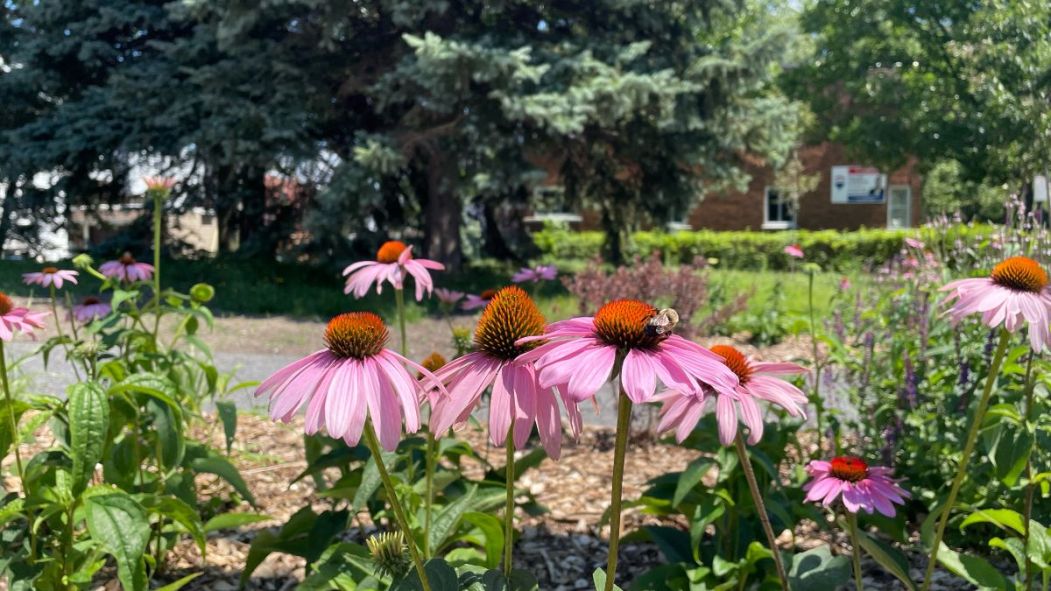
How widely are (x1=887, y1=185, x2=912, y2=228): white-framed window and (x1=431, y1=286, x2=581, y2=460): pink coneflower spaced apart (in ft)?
72.8

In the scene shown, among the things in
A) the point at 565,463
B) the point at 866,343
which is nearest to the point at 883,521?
the point at 866,343

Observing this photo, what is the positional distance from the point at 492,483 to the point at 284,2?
754 centimetres

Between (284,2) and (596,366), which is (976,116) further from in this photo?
(596,366)

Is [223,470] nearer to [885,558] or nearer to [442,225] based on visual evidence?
[885,558]

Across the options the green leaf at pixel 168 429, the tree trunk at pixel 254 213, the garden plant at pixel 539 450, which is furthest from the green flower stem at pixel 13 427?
→ the tree trunk at pixel 254 213

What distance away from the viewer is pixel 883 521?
2148mm

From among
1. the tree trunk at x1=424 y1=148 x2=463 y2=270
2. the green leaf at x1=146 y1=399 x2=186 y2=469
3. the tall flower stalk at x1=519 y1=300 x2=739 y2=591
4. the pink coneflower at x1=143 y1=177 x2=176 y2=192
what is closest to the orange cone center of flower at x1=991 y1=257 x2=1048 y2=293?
the tall flower stalk at x1=519 y1=300 x2=739 y2=591

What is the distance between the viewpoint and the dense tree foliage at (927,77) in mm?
12562

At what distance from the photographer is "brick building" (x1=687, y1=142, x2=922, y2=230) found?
2128 cm

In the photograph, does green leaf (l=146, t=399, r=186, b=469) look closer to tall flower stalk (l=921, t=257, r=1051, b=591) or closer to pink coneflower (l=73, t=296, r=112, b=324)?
pink coneflower (l=73, t=296, r=112, b=324)

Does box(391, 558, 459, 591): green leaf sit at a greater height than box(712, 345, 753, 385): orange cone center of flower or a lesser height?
lesser

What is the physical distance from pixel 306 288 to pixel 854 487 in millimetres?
8322

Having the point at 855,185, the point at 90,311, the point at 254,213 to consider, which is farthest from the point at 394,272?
the point at 855,185

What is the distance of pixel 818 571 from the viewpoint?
1601 mm
